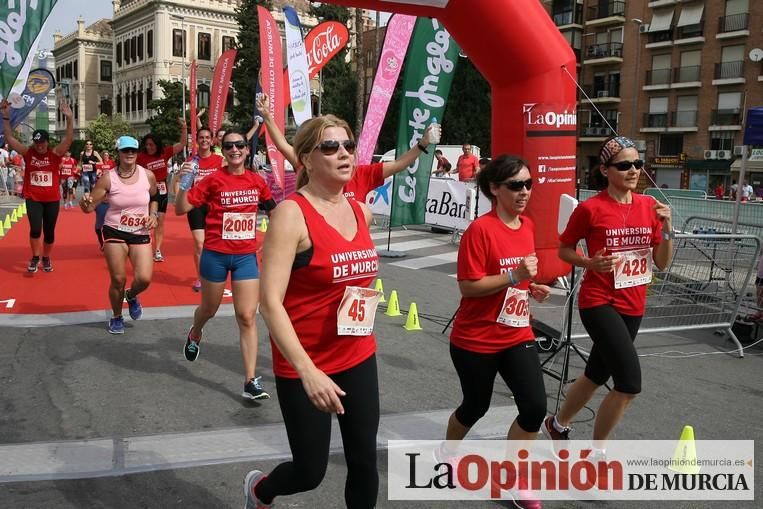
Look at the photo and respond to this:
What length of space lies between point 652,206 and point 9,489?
3.90 metres

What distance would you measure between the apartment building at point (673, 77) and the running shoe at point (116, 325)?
138ft

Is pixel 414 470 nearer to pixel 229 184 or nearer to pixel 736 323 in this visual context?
pixel 229 184

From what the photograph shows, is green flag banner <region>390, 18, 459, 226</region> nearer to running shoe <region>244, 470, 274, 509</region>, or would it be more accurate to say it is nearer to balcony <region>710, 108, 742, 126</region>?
running shoe <region>244, 470, 274, 509</region>

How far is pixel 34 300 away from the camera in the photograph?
8.47m

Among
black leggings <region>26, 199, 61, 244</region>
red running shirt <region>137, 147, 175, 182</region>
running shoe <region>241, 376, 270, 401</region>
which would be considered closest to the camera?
running shoe <region>241, 376, 270, 401</region>

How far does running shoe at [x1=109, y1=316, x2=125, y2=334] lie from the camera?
6.91 metres

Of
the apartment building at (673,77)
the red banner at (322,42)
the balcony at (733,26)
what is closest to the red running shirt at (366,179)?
the red banner at (322,42)

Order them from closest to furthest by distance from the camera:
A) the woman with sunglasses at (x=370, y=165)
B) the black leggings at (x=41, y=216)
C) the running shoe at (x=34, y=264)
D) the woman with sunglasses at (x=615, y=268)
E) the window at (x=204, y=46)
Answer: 1. the woman with sunglasses at (x=615, y=268)
2. the woman with sunglasses at (x=370, y=165)
3. the black leggings at (x=41, y=216)
4. the running shoe at (x=34, y=264)
5. the window at (x=204, y=46)

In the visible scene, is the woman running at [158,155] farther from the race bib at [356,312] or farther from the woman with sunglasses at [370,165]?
the race bib at [356,312]

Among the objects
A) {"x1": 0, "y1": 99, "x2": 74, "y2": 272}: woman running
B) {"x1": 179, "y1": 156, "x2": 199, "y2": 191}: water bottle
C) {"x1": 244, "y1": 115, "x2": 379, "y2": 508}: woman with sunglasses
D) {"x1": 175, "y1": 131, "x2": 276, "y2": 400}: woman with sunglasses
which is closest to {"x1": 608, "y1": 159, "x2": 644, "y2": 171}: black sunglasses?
{"x1": 244, "y1": 115, "x2": 379, "y2": 508}: woman with sunglasses

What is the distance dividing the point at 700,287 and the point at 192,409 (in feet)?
16.6

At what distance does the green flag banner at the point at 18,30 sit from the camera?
6.78 m

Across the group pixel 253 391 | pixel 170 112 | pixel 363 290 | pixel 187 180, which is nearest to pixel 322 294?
pixel 363 290

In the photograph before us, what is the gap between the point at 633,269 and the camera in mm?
3955
